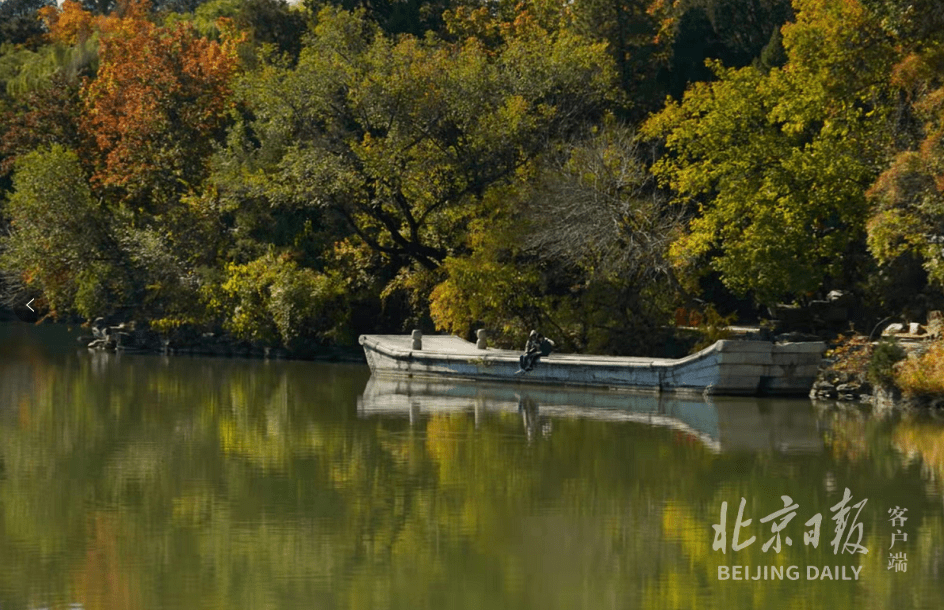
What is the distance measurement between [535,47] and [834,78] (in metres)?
10.1

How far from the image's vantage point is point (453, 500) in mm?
19297

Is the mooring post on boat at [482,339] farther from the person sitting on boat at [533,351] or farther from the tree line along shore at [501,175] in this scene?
the person sitting on boat at [533,351]

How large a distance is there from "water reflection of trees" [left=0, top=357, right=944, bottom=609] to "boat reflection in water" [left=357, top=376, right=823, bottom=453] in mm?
672

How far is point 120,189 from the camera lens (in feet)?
168

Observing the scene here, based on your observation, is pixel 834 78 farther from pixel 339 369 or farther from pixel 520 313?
pixel 339 369

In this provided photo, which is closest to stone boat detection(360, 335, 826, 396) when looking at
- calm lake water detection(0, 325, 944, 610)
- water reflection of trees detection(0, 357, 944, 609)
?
calm lake water detection(0, 325, 944, 610)

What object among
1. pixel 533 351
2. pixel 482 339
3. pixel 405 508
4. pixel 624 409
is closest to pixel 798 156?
pixel 533 351

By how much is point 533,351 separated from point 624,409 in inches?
186

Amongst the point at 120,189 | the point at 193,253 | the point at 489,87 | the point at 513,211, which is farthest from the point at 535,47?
the point at 120,189

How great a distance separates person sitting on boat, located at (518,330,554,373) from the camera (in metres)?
33.8

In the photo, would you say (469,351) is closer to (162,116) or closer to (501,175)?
(501,175)

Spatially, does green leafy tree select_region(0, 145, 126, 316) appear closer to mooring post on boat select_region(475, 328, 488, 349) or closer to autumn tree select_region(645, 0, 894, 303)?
mooring post on boat select_region(475, 328, 488, 349)

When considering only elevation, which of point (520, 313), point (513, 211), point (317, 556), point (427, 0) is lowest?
point (317, 556)

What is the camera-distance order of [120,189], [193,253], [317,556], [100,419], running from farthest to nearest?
[120,189], [193,253], [100,419], [317,556]
